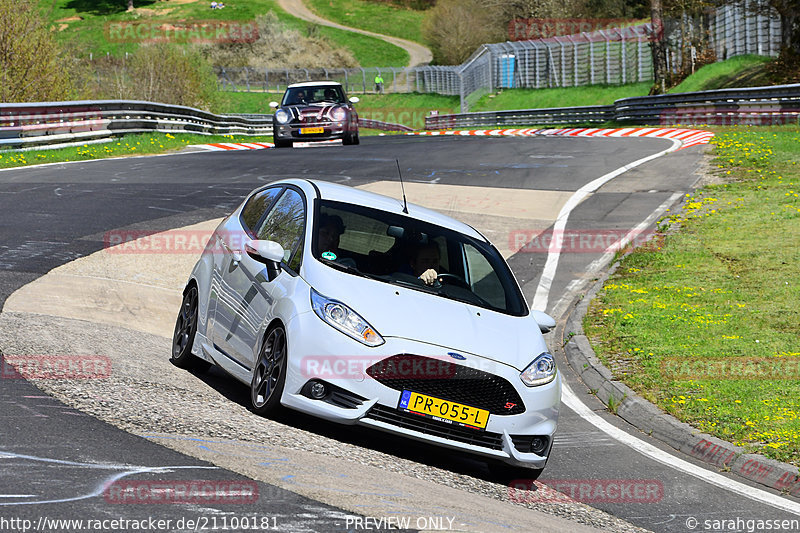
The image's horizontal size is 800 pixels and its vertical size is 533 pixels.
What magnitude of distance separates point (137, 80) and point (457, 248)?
43.9 m

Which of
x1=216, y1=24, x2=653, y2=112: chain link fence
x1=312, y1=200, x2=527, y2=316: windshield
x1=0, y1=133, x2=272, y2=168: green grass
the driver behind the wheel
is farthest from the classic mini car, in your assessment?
x1=216, y1=24, x2=653, y2=112: chain link fence

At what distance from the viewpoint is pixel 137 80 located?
49.2m

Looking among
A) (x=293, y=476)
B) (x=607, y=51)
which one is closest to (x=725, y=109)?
(x=607, y=51)

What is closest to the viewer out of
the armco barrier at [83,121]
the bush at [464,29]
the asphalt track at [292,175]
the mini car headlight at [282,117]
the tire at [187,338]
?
the asphalt track at [292,175]

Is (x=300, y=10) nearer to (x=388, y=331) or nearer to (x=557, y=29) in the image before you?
(x=557, y=29)

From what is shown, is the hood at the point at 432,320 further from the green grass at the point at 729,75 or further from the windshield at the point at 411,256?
the green grass at the point at 729,75

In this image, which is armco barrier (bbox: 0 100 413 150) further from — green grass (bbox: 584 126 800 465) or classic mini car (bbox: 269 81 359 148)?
green grass (bbox: 584 126 800 465)

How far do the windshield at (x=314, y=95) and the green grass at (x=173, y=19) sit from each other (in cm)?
7354

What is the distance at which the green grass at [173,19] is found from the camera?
106125mm

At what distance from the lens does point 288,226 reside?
7.98 metres

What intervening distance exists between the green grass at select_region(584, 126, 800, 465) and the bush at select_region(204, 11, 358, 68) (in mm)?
85327

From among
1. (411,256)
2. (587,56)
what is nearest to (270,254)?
(411,256)

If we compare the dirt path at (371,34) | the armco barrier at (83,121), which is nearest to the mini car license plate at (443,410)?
the armco barrier at (83,121)

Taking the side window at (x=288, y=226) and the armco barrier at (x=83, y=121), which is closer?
the side window at (x=288, y=226)
